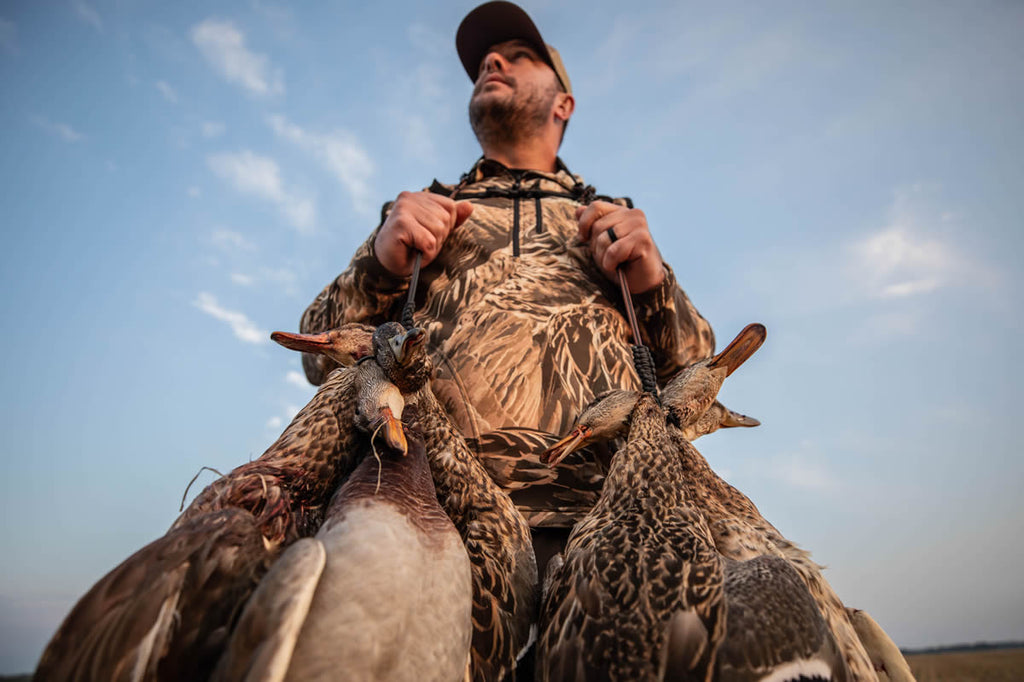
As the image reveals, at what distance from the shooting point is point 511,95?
3570 millimetres

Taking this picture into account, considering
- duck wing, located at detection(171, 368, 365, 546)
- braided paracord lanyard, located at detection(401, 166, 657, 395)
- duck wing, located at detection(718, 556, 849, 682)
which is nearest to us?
duck wing, located at detection(718, 556, 849, 682)

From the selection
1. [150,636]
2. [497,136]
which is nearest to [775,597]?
[150,636]

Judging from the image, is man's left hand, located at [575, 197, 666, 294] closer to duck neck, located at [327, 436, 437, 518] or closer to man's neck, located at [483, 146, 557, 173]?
man's neck, located at [483, 146, 557, 173]

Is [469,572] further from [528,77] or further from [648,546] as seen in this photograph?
[528,77]

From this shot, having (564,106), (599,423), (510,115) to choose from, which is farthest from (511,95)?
(599,423)

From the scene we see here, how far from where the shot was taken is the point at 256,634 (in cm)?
102

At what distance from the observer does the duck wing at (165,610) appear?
3.37ft

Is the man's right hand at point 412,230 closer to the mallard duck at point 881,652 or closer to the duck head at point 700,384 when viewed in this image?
the duck head at point 700,384

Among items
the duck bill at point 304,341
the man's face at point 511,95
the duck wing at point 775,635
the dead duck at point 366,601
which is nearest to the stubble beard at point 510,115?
the man's face at point 511,95

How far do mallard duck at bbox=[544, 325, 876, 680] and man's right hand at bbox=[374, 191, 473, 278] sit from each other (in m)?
0.96

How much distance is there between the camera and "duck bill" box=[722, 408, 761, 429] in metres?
2.97

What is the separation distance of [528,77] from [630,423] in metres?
2.52

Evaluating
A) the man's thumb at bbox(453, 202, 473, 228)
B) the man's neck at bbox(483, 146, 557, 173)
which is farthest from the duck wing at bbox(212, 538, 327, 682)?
the man's neck at bbox(483, 146, 557, 173)

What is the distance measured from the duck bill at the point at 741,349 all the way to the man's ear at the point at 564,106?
2.23 meters
